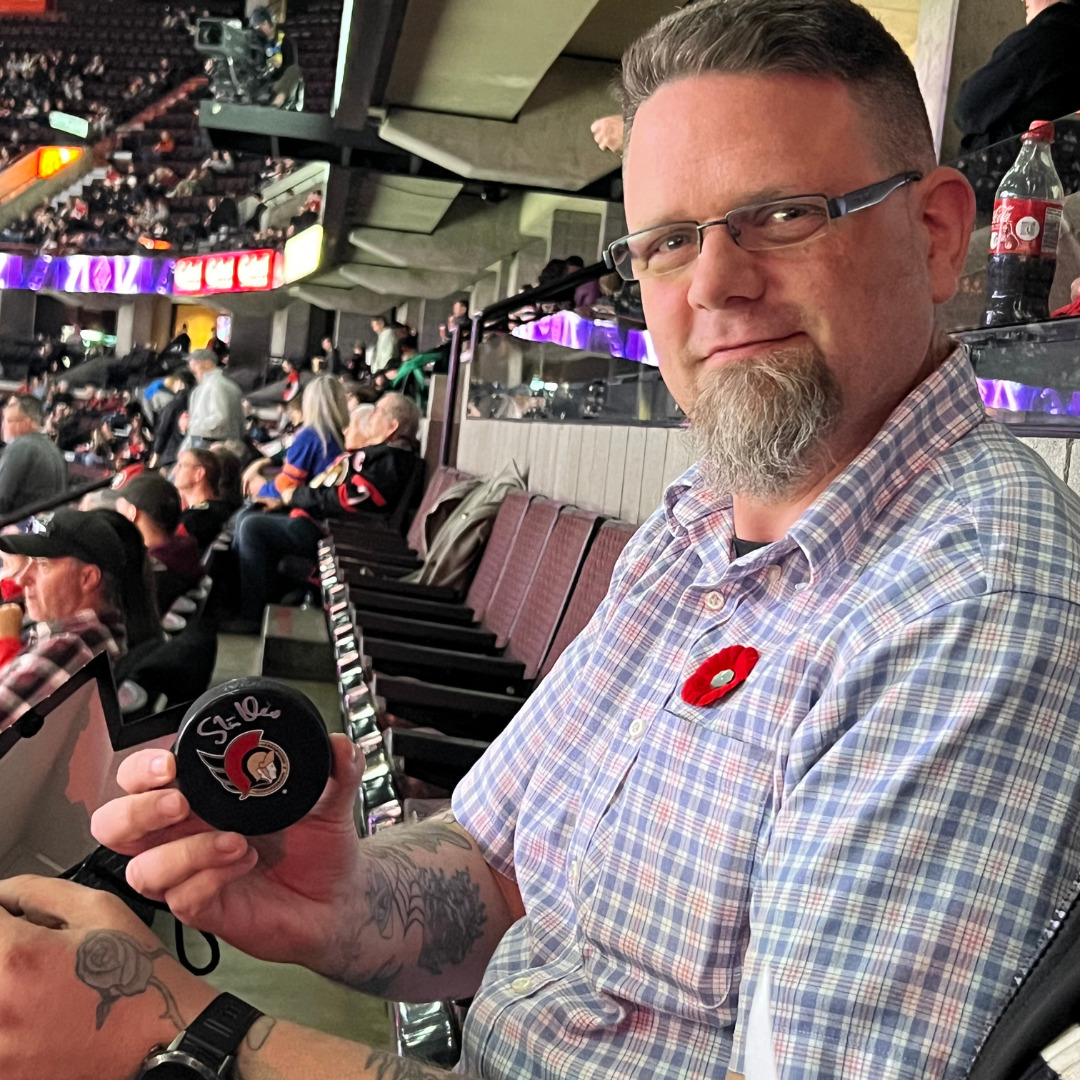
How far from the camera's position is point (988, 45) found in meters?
5.50

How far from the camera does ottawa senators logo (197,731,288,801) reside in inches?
42.1

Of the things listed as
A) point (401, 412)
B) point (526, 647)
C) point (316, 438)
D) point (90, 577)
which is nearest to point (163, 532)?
point (90, 577)

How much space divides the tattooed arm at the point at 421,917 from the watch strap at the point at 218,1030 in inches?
10.4

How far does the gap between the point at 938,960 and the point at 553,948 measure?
50 centimetres

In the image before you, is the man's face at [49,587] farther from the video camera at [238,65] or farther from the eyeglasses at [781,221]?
the video camera at [238,65]

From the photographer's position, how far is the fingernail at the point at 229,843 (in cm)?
111

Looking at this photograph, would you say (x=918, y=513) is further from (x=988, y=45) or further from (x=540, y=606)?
(x=988, y=45)

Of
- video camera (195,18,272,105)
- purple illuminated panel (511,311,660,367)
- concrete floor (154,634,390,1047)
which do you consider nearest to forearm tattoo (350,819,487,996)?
concrete floor (154,634,390,1047)

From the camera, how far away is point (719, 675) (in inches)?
42.6

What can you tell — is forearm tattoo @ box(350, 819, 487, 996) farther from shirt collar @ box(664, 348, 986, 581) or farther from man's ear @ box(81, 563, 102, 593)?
man's ear @ box(81, 563, 102, 593)

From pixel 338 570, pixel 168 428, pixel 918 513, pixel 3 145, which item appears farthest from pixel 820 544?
pixel 3 145

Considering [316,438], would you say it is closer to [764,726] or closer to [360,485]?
[360,485]

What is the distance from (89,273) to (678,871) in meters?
32.5

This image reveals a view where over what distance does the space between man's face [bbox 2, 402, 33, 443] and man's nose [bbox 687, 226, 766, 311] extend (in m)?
8.15
